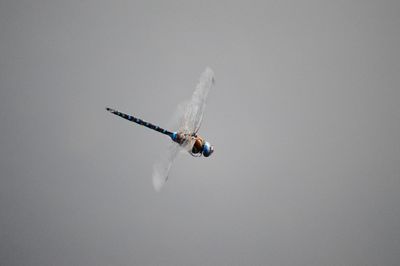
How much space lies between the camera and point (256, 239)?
3740 inches

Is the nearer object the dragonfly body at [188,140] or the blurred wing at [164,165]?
the blurred wing at [164,165]

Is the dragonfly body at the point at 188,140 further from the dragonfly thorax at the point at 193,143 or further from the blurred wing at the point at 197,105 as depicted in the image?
the blurred wing at the point at 197,105

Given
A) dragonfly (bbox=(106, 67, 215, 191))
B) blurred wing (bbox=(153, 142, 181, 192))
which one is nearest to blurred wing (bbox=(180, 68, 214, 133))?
dragonfly (bbox=(106, 67, 215, 191))

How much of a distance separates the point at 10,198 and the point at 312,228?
11154 centimetres

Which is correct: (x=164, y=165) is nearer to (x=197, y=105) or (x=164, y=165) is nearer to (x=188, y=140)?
(x=188, y=140)

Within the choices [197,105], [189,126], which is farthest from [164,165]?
[197,105]

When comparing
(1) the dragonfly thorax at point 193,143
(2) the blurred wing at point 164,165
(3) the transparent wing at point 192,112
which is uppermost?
(3) the transparent wing at point 192,112

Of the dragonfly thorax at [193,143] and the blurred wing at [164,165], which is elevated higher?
the dragonfly thorax at [193,143]

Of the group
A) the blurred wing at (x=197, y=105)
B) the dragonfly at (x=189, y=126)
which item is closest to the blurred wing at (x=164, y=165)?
Answer: the dragonfly at (x=189, y=126)

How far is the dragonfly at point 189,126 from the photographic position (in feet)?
45.8

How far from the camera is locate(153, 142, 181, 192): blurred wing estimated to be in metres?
12.9

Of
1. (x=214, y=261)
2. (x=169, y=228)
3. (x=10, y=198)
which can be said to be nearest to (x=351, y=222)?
(x=214, y=261)

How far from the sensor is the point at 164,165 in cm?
1341

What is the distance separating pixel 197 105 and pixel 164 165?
12.9 ft
